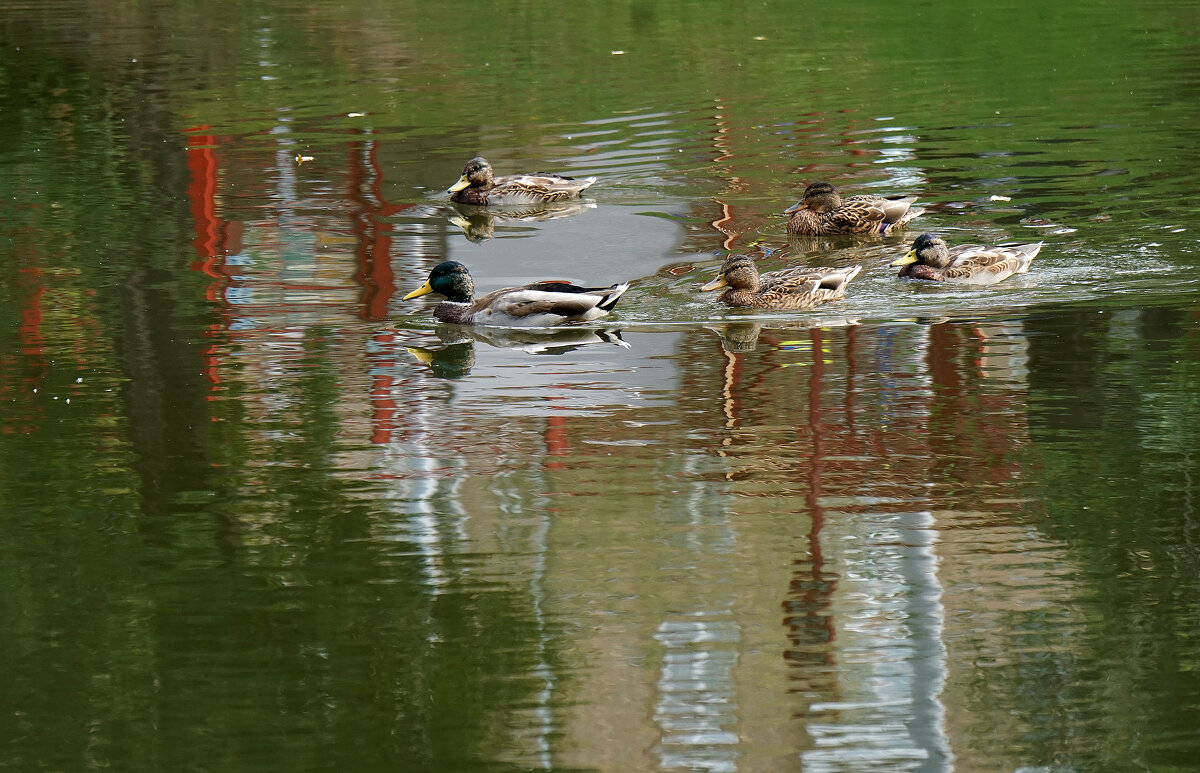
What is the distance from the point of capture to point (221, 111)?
62.7 feet

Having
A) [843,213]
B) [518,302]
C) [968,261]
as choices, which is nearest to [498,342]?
[518,302]

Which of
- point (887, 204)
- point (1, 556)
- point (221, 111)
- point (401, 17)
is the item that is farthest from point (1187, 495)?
point (401, 17)

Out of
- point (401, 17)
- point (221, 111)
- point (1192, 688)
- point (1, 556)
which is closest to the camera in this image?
point (1192, 688)

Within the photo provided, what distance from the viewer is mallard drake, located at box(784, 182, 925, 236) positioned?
1220cm

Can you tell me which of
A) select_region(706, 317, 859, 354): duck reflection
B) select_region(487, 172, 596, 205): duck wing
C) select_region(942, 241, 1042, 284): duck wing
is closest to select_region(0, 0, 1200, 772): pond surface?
select_region(706, 317, 859, 354): duck reflection

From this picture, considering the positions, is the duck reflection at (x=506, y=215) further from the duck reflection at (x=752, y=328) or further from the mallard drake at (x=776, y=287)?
the duck reflection at (x=752, y=328)

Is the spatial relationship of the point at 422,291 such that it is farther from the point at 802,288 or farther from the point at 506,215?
the point at 506,215

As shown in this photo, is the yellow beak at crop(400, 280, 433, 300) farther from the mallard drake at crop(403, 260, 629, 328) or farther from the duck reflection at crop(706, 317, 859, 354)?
the duck reflection at crop(706, 317, 859, 354)

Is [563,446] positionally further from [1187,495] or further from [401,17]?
[401,17]

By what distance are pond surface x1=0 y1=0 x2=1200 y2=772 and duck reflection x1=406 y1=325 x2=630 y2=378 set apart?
0.04 metres

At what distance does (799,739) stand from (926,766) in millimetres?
395

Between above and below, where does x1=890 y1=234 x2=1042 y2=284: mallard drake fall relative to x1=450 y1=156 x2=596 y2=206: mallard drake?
below

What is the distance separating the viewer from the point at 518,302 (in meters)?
10.1

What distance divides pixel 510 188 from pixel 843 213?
9.83ft
